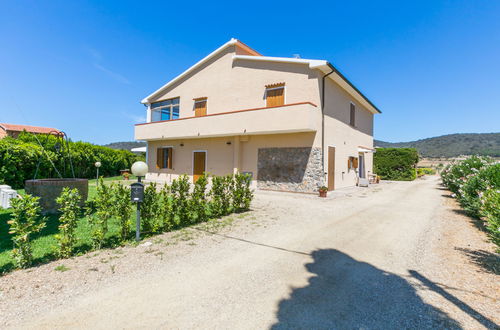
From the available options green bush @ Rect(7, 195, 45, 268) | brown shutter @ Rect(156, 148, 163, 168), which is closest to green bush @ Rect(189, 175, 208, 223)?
green bush @ Rect(7, 195, 45, 268)

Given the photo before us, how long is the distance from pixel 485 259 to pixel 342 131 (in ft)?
36.1

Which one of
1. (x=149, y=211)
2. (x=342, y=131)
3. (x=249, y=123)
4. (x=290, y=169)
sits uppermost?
(x=249, y=123)

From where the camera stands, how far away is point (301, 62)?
11578 mm

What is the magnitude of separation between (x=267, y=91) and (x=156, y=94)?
10.2 meters

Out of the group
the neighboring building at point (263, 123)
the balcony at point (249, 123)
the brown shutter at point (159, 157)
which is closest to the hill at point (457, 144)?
the neighboring building at point (263, 123)

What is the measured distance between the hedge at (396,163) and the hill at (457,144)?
42.2 metres

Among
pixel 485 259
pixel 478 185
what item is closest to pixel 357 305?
pixel 485 259

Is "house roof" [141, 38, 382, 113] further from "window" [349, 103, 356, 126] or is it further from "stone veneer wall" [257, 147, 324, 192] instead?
"stone veneer wall" [257, 147, 324, 192]

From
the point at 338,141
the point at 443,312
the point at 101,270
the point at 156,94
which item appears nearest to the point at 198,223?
the point at 101,270

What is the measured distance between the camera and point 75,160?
16.8 metres

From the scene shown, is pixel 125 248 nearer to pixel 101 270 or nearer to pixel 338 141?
pixel 101 270

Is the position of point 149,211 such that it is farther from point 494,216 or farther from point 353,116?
point 353,116

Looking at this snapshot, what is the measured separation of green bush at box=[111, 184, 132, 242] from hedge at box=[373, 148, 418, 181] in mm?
23659

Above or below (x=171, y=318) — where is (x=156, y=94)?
above
